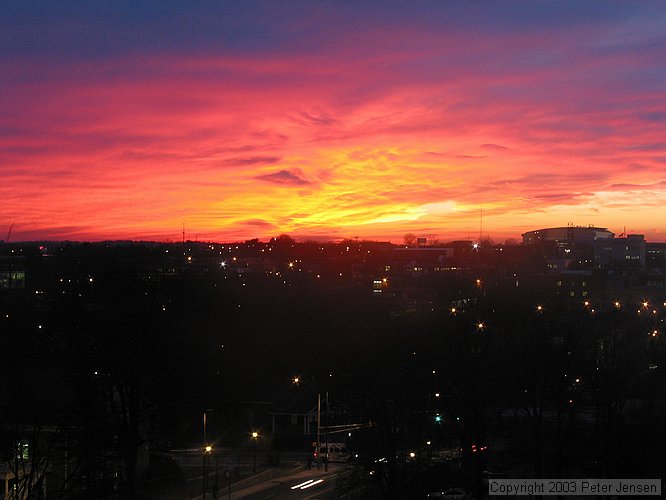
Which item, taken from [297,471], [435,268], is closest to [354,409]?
[297,471]

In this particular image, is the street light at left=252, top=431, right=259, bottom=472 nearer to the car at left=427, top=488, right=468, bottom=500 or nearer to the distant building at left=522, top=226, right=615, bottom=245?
the car at left=427, top=488, right=468, bottom=500

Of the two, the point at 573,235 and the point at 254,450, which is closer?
the point at 254,450

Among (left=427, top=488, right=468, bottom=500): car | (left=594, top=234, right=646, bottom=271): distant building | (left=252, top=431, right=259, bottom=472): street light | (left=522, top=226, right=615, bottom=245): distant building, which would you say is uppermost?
(left=522, top=226, right=615, bottom=245): distant building

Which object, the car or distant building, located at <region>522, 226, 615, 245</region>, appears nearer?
the car

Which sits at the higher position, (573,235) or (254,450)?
(573,235)

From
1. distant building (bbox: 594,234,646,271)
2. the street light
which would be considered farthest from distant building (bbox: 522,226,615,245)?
the street light

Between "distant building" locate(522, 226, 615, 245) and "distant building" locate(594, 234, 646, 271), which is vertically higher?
"distant building" locate(522, 226, 615, 245)

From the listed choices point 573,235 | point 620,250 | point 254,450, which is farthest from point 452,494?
point 573,235

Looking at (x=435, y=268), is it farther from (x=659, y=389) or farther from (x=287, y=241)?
(x=659, y=389)

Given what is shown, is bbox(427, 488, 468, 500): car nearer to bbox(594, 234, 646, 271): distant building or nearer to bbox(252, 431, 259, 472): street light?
bbox(252, 431, 259, 472): street light

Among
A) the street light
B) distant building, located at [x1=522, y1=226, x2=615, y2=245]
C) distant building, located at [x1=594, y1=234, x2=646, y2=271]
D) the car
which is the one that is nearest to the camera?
the car

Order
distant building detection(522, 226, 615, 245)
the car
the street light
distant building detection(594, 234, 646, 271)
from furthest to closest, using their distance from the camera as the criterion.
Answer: distant building detection(522, 226, 615, 245) → distant building detection(594, 234, 646, 271) → the street light → the car

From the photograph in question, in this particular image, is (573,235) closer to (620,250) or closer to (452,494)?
(620,250)
